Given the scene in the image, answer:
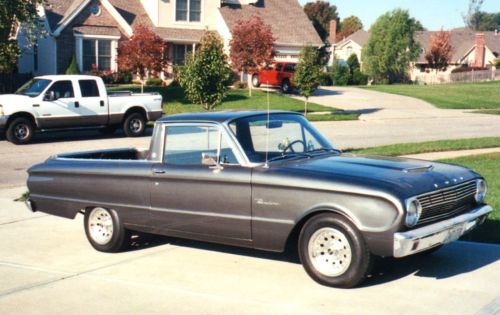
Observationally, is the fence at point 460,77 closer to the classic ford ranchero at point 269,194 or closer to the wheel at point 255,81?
the wheel at point 255,81

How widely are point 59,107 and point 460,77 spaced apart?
54914mm

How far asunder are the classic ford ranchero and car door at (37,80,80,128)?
12430 millimetres

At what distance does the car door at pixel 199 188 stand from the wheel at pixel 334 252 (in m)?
0.69

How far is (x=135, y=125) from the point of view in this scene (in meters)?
22.4

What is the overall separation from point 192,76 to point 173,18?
24.5m

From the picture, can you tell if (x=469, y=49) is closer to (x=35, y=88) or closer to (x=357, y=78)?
(x=357, y=78)

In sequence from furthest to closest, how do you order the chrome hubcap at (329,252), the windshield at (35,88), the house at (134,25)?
1. the house at (134,25)
2. the windshield at (35,88)
3. the chrome hubcap at (329,252)

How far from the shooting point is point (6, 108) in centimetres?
1995

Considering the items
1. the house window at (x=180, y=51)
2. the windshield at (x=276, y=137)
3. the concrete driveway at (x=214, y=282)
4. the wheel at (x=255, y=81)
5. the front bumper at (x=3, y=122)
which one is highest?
the house window at (x=180, y=51)

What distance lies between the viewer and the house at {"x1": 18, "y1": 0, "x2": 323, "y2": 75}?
3841 cm

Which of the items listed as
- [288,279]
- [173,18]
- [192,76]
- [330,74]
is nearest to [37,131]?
[192,76]

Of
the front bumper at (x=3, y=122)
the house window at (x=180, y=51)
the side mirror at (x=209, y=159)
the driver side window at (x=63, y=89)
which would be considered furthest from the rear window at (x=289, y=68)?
the side mirror at (x=209, y=159)

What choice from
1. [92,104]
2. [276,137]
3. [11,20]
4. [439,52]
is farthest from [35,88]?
[439,52]

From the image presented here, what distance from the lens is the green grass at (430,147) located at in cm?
1674
